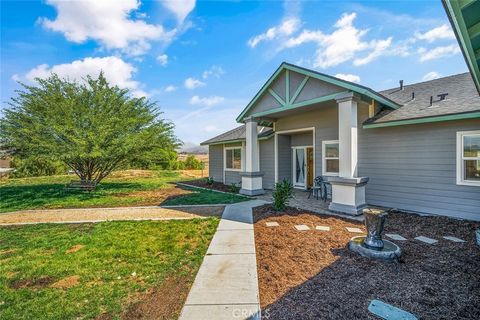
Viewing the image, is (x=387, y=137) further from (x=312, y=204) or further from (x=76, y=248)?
(x=76, y=248)

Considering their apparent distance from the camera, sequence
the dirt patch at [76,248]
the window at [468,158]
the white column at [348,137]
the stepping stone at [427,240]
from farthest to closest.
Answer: the white column at [348,137] < the window at [468,158] < the stepping stone at [427,240] < the dirt patch at [76,248]

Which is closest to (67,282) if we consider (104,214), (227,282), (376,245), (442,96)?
(227,282)

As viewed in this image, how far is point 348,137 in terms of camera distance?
6.73 m

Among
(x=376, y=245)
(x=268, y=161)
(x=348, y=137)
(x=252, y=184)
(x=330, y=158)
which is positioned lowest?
(x=376, y=245)

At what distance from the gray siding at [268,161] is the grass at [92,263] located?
6201 millimetres

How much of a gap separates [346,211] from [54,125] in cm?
1100

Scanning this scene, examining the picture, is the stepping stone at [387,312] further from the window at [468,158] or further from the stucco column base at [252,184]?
the stucco column base at [252,184]

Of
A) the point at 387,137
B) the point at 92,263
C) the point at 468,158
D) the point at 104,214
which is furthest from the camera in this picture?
the point at 387,137

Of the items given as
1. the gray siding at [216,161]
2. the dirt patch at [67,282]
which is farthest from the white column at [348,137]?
the gray siding at [216,161]

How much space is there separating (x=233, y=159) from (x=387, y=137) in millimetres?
8443

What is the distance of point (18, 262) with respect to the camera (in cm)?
385

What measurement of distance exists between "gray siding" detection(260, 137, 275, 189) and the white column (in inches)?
194

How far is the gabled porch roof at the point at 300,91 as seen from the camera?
6773mm

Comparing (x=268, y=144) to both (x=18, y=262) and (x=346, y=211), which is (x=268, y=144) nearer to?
(x=346, y=211)
